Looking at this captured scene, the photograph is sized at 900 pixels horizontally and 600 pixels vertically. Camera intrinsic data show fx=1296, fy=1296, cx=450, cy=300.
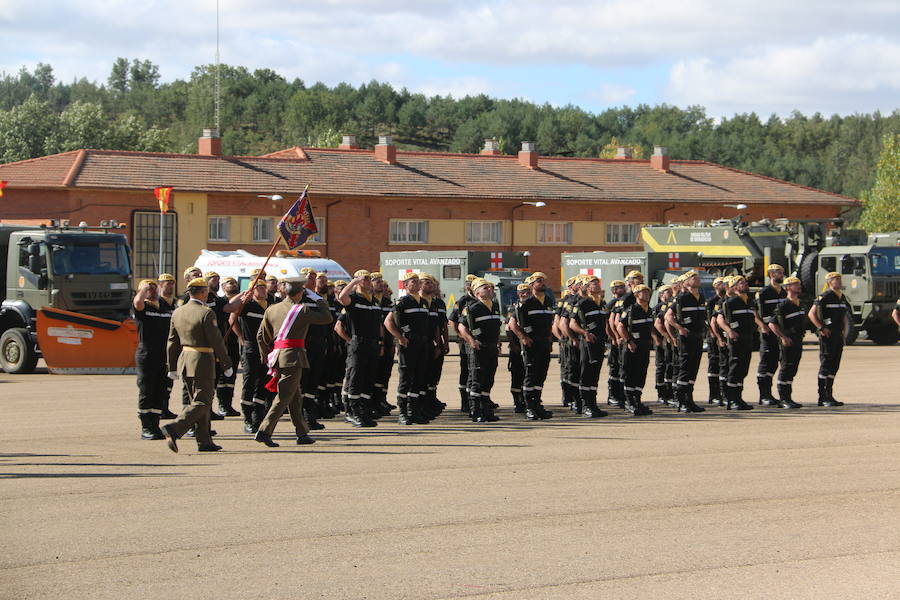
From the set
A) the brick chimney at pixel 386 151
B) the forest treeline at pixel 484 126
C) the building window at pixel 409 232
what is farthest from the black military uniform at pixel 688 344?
the forest treeline at pixel 484 126

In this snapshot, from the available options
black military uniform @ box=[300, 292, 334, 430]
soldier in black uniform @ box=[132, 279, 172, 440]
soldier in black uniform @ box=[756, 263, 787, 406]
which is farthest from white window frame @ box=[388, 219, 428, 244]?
soldier in black uniform @ box=[132, 279, 172, 440]

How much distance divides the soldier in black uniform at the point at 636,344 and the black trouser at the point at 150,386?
20.4 feet

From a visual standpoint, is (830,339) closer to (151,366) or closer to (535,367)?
(535,367)

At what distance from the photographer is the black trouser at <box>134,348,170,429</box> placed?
13578 millimetres

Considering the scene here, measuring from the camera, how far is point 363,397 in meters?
15.3

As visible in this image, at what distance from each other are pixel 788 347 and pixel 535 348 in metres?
3.89

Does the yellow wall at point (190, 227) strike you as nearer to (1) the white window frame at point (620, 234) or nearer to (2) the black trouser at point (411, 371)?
(1) the white window frame at point (620, 234)

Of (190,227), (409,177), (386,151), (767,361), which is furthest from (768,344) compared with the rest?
(386,151)

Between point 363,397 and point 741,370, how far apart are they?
211 inches

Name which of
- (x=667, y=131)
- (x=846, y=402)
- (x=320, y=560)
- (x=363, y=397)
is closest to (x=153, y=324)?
(x=363, y=397)

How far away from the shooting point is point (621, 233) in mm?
57656

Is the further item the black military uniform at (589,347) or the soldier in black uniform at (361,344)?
the black military uniform at (589,347)

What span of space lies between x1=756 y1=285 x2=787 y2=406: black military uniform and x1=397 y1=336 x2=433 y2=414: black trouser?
5.09m

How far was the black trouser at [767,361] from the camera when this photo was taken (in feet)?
58.9
